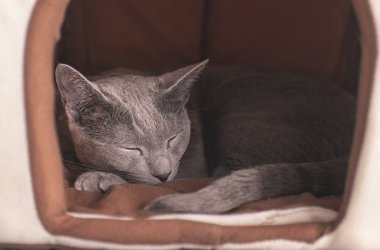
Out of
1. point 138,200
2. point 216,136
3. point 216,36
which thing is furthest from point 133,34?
point 138,200

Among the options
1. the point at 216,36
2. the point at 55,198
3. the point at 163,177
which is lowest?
the point at 163,177

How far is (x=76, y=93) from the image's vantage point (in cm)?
127

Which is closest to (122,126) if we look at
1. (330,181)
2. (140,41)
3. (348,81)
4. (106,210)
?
(106,210)

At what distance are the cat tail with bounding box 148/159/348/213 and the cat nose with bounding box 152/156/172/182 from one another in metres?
0.21

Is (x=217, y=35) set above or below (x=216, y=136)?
above

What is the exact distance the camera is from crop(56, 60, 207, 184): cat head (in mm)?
1318

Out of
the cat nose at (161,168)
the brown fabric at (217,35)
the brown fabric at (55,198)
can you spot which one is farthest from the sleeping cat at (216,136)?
the brown fabric at (217,35)

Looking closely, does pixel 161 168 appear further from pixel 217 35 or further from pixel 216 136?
pixel 217 35

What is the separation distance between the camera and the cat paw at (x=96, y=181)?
1.30 meters

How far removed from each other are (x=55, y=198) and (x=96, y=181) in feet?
0.84

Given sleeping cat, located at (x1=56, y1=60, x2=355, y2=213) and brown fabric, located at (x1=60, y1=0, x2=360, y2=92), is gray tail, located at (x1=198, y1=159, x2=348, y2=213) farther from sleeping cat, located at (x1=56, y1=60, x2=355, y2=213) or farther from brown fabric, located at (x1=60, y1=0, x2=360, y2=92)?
brown fabric, located at (x1=60, y1=0, x2=360, y2=92)

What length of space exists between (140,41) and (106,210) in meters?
1.09

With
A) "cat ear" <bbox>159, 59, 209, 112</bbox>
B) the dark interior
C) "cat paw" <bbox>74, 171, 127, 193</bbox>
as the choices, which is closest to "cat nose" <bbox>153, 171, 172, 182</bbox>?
"cat paw" <bbox>74, 171, 127, 193</bbox>

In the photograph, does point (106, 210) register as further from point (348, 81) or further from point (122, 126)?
point (348, 81)
